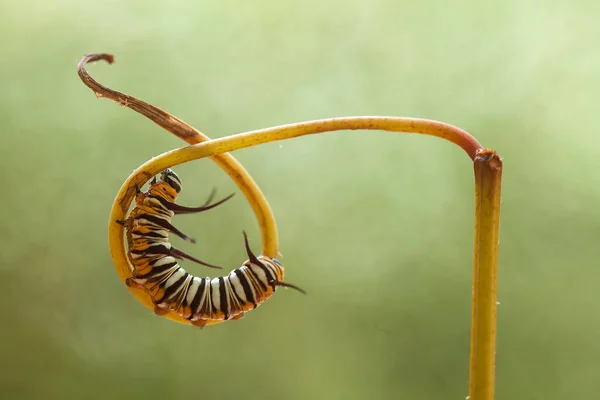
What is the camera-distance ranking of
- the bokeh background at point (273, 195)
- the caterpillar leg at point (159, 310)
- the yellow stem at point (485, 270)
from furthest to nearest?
the bokeh background at point (273, 195), the caterpillar leg at point (159, 310), the yellow stem at point (485, 270)

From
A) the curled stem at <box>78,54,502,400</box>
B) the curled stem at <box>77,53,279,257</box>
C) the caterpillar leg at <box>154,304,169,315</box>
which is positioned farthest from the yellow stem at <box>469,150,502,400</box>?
the caterpillar leg at <box>154,304,169,315</box>

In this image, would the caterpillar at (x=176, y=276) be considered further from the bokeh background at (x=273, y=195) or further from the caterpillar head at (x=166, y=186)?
the bokeh background at (x=273, y=195)

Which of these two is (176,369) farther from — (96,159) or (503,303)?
(503,303)

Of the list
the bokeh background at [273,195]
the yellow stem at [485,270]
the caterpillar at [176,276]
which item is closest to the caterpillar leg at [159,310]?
the caterpillar at [176,276]

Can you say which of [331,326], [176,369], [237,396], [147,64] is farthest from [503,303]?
[147,64]

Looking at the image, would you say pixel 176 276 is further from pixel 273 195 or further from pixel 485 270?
pixel 273 195

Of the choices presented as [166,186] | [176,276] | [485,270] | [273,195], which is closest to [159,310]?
[176,276]

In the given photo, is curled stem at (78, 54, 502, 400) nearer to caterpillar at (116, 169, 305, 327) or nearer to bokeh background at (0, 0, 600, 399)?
caterpillar at (116, 169, 305, 327)

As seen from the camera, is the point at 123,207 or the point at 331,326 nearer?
the point at 123,207
